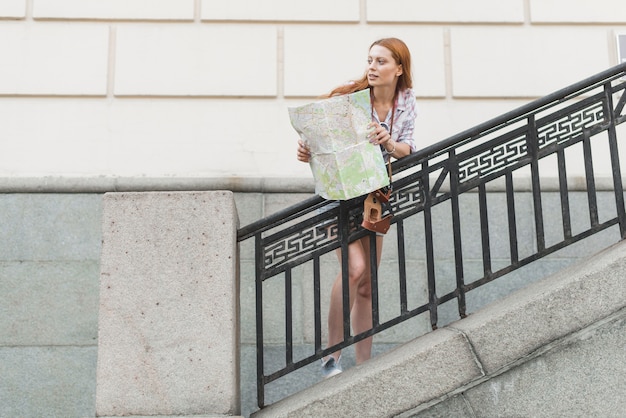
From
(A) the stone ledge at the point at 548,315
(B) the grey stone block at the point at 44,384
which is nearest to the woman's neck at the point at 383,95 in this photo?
(A) the stone ledge at the point at 548,315

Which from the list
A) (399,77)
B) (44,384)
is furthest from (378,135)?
(44,384)

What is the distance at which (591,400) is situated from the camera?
11.7 feet

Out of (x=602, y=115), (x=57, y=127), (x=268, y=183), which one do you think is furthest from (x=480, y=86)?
(x=57, y=127)

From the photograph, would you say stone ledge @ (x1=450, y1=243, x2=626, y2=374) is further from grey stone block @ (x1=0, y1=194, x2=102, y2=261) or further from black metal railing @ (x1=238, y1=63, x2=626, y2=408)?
grey stone block @ (x1=0, y1=194, x2=102, y2=261)

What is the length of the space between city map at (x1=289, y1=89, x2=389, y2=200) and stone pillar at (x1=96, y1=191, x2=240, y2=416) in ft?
1.74

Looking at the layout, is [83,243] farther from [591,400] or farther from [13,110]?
[591,400]

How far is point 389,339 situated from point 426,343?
248cm

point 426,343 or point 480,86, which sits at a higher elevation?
point 480,86

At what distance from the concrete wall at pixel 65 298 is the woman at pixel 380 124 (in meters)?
1.76

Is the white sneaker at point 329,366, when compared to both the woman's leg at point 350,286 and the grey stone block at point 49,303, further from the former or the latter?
the grey stone block at point 49,303

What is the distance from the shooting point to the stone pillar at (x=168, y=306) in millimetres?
3689

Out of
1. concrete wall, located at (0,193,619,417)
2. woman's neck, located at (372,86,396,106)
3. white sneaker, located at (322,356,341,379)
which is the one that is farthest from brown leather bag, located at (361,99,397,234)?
concrete wall, located at (0,193,619,417)

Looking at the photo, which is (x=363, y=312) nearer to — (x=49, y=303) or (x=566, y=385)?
(x=566, y=385)

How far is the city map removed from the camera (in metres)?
3.81
